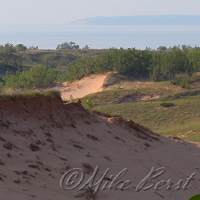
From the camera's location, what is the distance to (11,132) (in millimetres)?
11961

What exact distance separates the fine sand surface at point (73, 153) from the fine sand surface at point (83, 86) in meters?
41.8

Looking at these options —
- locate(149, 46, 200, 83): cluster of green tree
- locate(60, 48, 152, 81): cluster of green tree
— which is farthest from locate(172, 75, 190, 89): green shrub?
locate(60, 48, 152, 81): cluster of green tree

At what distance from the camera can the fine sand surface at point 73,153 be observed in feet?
33.4

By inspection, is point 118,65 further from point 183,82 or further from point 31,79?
point 183,82

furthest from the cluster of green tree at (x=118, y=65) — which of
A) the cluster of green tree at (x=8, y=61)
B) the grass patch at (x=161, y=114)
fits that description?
the cluster of green tree at (x=8, y=61)

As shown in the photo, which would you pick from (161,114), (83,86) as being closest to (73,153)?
(161,114)

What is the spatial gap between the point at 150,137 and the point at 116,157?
14.9 feet

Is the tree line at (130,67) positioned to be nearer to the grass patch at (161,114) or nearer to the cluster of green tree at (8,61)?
the grass patch at (161,114)

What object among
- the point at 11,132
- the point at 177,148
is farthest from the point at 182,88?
the point at 11,132

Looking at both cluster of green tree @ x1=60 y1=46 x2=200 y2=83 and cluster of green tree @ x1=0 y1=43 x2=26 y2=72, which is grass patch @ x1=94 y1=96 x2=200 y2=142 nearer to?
cluster of green tree @ x1=60 y1=46 x2=200 y2=83

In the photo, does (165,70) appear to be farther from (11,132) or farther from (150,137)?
(11,132)

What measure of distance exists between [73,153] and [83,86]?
50452 millimetres

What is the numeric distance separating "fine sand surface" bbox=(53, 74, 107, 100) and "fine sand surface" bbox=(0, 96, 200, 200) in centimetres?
4176

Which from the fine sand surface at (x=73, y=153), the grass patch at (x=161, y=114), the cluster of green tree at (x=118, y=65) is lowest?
the grass patch at (x=161, y=114)
